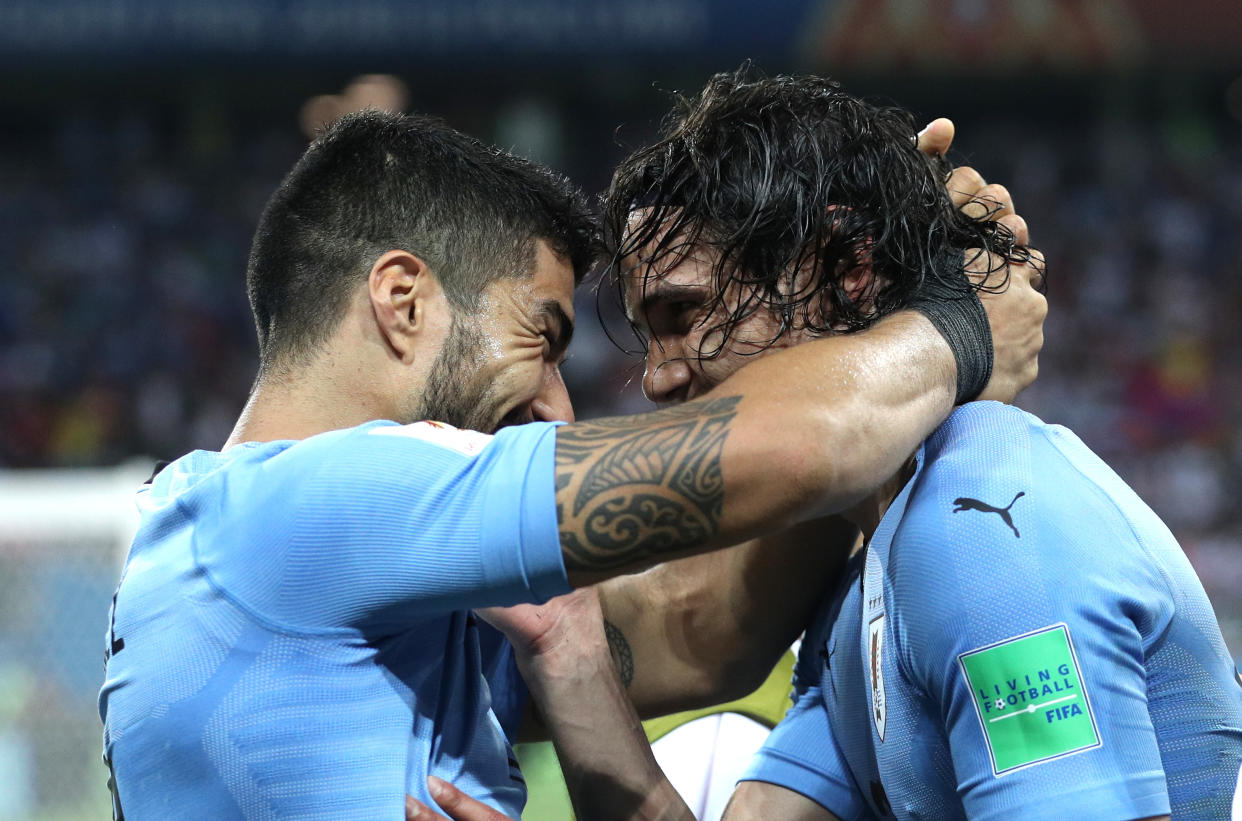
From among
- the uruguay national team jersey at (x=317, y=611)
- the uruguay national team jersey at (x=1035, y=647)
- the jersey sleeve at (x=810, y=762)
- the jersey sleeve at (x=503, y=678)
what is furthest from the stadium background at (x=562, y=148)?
the uruguay national team jersey at (x=317, y=611)

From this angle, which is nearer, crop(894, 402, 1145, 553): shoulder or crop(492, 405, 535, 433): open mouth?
crop(894, 402, 1145, 553): shoulder

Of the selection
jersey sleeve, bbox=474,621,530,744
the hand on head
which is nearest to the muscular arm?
jersey sleeve, bbox=474,621,530,744

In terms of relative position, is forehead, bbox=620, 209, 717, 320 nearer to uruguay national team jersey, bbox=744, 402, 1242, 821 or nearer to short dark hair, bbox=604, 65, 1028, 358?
short dark hair, bbox=604, 65, 1028, 358

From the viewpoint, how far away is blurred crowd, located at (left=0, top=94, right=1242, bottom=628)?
1237cm

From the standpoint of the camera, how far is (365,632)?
1811mm

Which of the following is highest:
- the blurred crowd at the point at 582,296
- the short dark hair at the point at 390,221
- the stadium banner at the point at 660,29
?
the stadium banner at the point at 660,29

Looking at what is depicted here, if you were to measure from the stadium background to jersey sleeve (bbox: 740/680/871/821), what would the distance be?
9715 millimetres

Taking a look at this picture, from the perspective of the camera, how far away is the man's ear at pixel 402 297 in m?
2.21

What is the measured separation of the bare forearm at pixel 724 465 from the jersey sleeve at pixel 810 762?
0.91m

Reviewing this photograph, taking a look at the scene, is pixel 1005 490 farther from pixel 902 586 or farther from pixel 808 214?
pixel 808 214

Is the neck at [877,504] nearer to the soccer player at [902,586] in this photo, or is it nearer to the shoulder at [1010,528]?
the soccer player at [902,586]

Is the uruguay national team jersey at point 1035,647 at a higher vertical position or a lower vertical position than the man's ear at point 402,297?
lower

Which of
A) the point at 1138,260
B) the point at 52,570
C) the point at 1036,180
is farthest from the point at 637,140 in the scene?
the point at 52,570

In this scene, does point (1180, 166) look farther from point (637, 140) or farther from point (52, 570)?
point (52, 570)
